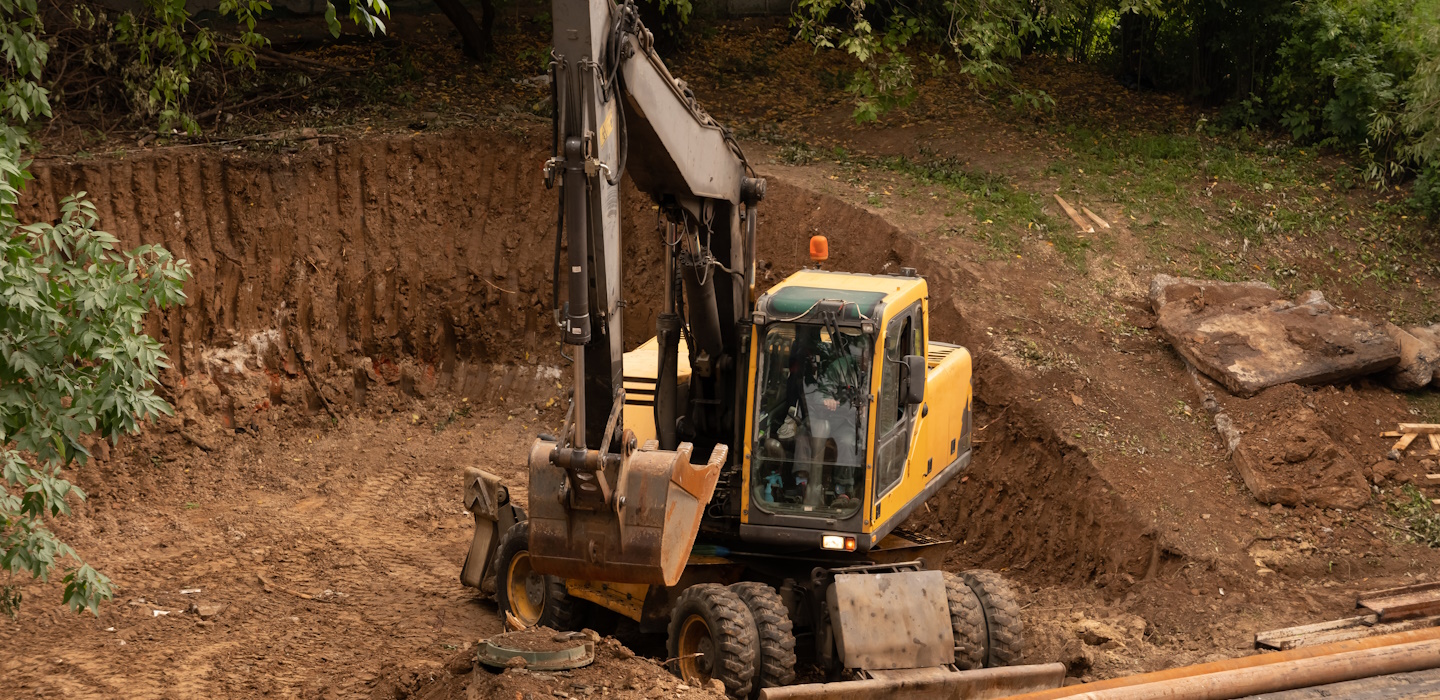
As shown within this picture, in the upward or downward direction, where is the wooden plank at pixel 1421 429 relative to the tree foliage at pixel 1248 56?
downward

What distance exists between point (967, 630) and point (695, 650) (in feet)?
5.84

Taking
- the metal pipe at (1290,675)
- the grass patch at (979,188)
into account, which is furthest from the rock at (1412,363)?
the metal pipe at (1290,675)

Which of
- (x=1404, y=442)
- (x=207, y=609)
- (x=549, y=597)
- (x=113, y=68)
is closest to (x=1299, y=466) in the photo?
(x=1404, y=442)

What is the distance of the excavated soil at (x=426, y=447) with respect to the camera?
9203 millimetres

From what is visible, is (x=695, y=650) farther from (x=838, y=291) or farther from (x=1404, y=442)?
(x=1404, y=442)

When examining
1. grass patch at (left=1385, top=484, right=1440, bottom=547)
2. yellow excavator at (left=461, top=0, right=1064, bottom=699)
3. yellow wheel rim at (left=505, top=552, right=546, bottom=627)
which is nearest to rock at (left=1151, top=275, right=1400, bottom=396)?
grass patch at (left=1385, top=484, right=1440, bottom=547)

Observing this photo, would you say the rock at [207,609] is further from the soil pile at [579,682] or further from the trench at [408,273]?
the trench at [408,273]

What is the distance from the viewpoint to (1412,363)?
11.7 m

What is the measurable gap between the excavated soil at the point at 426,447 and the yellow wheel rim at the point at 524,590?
1.23ft

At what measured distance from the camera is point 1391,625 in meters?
8.45

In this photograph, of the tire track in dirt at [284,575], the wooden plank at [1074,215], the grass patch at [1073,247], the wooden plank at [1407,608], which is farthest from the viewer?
the wooden plank at [1074,215]

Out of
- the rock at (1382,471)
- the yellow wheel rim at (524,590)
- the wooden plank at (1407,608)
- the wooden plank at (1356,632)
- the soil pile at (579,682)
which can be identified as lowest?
the yellow wheel rim at (524,590)

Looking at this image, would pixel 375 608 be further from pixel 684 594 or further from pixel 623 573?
pixel 623 573

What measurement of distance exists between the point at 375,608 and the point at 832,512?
440cm
